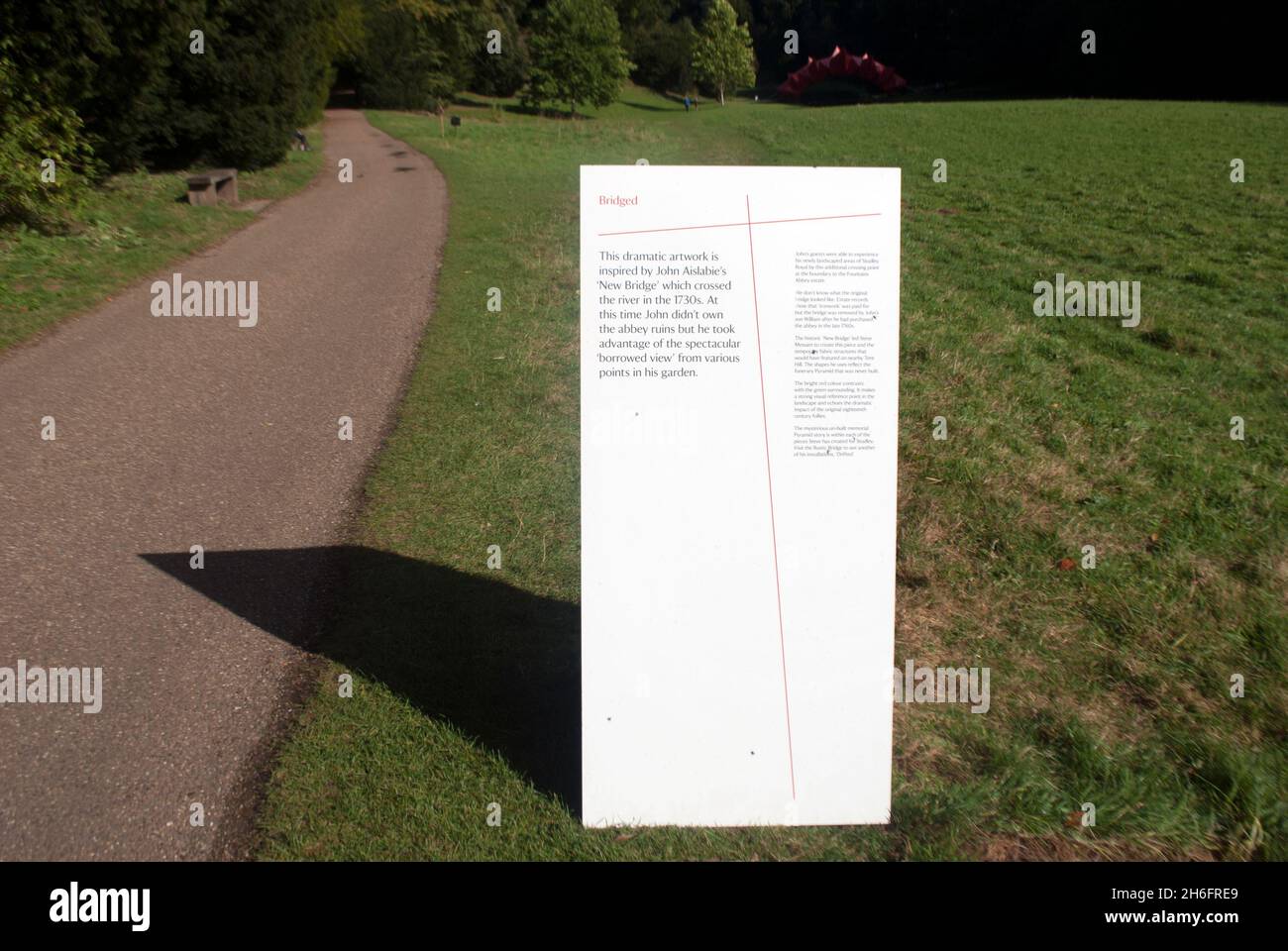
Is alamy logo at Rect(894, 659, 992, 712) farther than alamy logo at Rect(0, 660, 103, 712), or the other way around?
alamy logo at Rect(894, 659, 992, 712)

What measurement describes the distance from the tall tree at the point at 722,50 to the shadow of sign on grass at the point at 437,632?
71.8 metres

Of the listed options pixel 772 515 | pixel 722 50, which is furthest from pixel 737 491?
pixel 722 50

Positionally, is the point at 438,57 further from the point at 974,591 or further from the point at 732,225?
the point at 732,225

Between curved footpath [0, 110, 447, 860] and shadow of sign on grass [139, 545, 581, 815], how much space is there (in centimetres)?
5

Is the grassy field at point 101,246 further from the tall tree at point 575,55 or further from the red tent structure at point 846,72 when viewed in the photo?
the red tent structure at point 846,72

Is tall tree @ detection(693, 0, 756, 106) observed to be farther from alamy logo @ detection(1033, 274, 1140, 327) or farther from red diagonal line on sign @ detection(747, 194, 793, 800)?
red diagonal line on sign @ detection(747, 194, 793, 800)

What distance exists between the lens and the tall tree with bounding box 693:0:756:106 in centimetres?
7131

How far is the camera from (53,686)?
420 cm

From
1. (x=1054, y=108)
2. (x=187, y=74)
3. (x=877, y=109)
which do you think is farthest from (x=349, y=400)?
(x=877, y=109)

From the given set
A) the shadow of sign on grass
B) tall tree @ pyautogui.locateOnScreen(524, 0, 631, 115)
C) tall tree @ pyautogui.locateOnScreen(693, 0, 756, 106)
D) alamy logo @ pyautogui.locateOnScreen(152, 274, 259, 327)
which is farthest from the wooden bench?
tall tree @ pyautogui.locateOnScreen(693, 0, 756, 106)

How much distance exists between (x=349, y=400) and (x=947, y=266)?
7685 millimetres

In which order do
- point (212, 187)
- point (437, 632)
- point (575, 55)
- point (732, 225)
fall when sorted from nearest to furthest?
point (732, 225), point (437, 632), point (212, 187), point (575, 55)

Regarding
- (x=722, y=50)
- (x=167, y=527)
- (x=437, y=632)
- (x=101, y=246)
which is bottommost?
(x=437, y=632)

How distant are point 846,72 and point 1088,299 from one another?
72.7 metres
